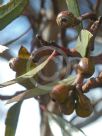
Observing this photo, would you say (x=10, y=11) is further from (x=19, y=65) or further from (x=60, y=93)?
(x=60, y=93)

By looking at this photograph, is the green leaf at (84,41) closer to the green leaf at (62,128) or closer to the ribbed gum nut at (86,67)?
the ribbed gum nut at (86,67)

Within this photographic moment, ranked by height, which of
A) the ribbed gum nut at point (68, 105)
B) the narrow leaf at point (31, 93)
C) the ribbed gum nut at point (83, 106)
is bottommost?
the ribbed gum nut at point (83, 106)

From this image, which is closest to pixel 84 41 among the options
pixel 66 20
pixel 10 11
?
pixel 66 20

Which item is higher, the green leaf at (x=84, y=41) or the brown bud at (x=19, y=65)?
the green leaf at (x=84, y=41)

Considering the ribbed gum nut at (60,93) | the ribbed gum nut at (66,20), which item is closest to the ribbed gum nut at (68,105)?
the ribbed gum nut at (60,93)

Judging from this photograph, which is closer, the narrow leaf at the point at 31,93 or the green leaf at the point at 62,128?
the narrow leaf at the point at 31,93

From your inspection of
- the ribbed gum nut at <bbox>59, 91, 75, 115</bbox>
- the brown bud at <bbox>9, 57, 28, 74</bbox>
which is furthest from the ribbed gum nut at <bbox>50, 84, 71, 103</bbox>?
the brown bud at <bbox>9, 57, 28, 74</bbox>
